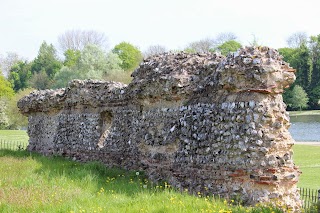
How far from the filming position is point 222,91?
10852 millimetres

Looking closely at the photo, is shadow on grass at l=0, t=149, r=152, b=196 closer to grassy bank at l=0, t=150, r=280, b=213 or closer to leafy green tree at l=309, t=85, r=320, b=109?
grassy bank at l=0, t=150, r=280, b=213

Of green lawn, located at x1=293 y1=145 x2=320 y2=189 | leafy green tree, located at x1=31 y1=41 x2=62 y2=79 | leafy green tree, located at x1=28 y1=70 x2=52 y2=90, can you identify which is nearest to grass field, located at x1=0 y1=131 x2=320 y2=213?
green lawn, located at x1=293 y1=145 x2=320 y2=189

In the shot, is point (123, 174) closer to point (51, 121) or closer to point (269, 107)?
point (269, 107)

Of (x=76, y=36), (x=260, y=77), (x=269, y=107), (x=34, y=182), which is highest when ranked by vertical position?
(x=76, y=36)

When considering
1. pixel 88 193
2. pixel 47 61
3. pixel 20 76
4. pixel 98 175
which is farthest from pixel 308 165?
pixel 20 76

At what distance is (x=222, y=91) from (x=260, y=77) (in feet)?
3.69

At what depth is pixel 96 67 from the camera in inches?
2416

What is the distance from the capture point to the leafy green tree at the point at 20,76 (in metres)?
87.2

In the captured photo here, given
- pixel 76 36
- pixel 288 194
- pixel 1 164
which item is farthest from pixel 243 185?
pixel 76 36

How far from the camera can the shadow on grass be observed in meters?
11.6

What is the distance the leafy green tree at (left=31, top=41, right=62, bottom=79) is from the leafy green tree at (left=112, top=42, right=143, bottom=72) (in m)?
12.7

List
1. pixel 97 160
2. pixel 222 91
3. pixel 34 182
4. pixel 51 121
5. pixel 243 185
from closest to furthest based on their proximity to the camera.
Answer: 1. pixel 243 185
2. pixel 222 91
3. pixel 34 182
4. pixel 97 160
5. pixel 51 121

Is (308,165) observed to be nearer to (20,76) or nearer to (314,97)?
(314,97)

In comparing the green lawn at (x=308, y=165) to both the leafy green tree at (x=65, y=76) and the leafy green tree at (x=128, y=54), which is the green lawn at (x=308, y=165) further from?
the leafy green tree at (x=128, y=54)
